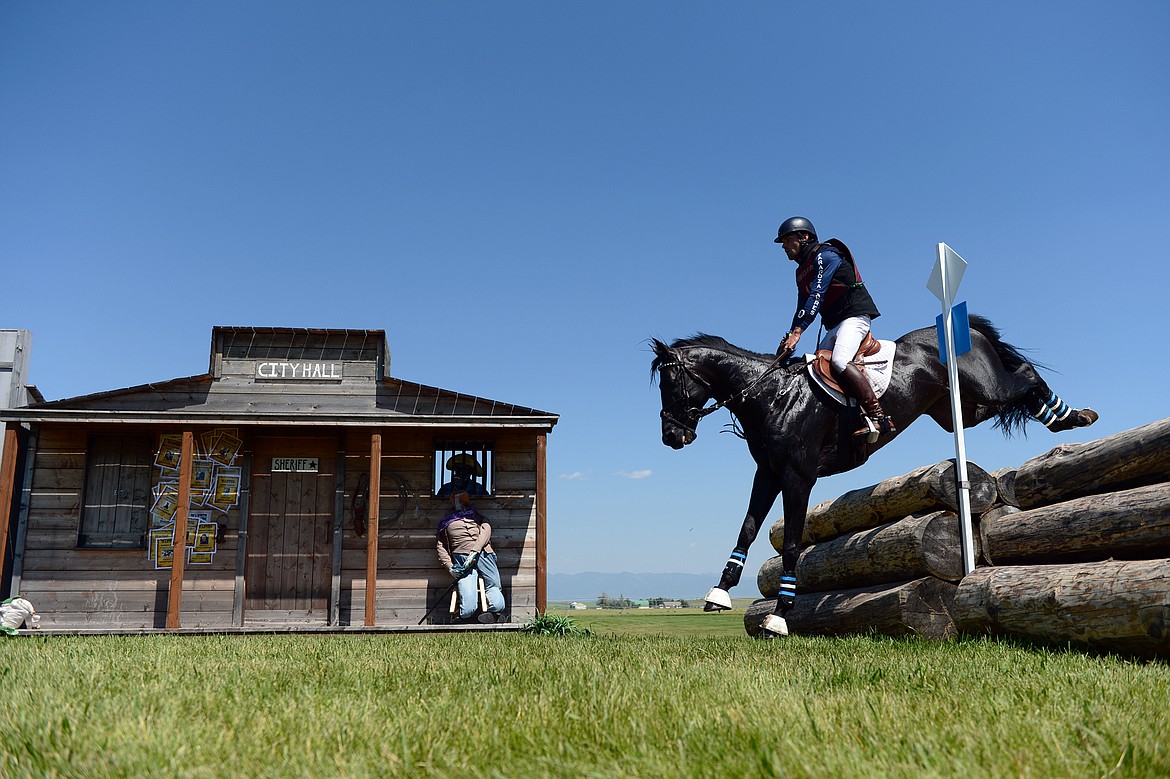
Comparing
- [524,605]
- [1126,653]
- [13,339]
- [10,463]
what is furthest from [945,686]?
[13,339]

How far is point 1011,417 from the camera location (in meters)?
8.66


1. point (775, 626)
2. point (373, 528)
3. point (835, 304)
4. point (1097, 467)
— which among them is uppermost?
point (835, 304)

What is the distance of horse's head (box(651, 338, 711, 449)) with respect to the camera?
8.09 m

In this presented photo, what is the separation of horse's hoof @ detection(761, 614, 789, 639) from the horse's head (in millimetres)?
1698

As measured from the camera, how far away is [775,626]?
745cm

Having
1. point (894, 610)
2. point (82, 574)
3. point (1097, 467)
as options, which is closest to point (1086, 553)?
point (1097, 467)

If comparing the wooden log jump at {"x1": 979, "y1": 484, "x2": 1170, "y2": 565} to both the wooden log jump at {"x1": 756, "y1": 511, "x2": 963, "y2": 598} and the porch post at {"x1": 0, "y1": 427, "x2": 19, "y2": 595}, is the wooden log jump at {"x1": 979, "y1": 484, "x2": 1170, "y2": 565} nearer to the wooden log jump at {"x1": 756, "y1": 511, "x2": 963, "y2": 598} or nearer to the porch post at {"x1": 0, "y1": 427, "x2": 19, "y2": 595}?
the wooden log jump at {"x1": 756, "y1": 511, "x2": 963, "y2": 598}

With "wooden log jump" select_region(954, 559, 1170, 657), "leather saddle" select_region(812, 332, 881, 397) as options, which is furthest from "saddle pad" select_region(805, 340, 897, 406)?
"wooden log jump" select_region(954, 559, 1170, 657)

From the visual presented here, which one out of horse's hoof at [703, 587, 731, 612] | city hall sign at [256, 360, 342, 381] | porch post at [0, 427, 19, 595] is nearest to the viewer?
horse's hoof at [703, 587, 731, 612]

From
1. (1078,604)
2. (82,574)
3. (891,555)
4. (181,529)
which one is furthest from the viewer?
(82,574)

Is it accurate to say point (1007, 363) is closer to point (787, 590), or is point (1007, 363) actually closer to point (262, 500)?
point (787, 590)

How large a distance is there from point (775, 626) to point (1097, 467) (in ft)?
9.16

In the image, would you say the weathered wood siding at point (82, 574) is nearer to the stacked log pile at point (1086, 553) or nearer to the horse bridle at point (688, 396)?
the horse bridle at point (688, 396)

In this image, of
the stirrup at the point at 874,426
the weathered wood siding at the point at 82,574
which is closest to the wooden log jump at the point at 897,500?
the stirrup at the point at 874,426
